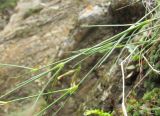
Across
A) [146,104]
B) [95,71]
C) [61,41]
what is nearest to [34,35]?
[61,41]

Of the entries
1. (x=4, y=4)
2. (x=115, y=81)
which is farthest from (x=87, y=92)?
(x=4, y=4)

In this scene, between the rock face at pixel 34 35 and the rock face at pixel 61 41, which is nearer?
the rock face at pixel 61 41

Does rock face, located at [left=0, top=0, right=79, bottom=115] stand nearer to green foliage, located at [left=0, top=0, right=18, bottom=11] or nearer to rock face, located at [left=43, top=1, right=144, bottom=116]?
rock face, located at [left=43, top=1, right=144, bottom=116]

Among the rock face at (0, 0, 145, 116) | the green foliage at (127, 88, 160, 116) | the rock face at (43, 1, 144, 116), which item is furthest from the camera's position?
the rock face at (0, 0, 145, 116)

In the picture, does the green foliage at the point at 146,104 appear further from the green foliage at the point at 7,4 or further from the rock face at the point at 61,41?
the green foliage at the point at 7,4

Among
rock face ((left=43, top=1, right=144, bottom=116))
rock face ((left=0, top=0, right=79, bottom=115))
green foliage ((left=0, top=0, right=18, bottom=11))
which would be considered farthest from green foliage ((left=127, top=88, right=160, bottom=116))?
green foliage ((left=0, top=0, right=18, bottom=11))

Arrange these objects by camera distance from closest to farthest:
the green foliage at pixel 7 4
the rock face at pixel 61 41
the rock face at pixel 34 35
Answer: the rock face at pixel 61 41, the rock face at pixel 34 35, the green foliage at pixel 7 4

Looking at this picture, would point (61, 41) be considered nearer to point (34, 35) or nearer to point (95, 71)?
point (34, 35)

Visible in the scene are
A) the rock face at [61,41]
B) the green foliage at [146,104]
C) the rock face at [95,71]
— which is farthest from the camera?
the rock face at [61,41]

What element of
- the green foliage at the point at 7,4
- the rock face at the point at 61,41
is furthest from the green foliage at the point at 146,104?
the green foliage at the point at 7,4
